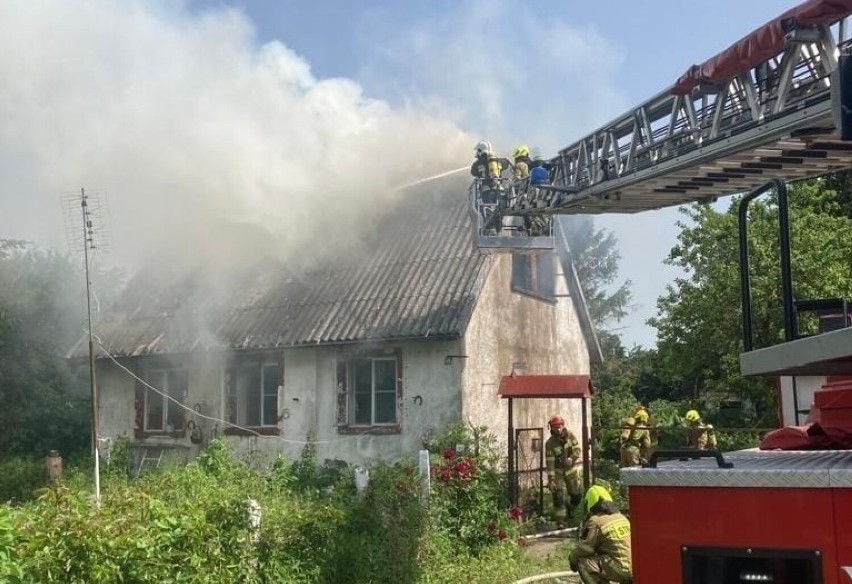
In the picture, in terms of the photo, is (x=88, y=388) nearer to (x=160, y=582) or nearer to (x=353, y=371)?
(x=353, y=371)

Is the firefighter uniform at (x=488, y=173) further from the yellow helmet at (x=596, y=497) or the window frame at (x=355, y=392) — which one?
the yellow helmet at (x=596, y=497)

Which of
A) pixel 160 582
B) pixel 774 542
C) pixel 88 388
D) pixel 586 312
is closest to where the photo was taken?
pixel 774 542

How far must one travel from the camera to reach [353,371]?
15.1 m

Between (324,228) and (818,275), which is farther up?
(324,228)

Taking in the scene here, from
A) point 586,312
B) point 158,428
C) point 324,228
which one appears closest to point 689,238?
point 586,312

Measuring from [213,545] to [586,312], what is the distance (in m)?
12.9

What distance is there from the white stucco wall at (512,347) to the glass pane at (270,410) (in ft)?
12.7

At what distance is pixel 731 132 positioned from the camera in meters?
7.52

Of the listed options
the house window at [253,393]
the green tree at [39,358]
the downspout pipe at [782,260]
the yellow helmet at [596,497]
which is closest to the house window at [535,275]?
the house window at [253,393]

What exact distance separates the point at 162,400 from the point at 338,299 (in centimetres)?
454

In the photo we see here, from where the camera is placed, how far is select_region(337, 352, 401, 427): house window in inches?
578

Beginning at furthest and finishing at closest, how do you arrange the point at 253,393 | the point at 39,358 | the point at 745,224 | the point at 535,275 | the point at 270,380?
the point at 39,358
the point at 535,275
the point at 253,393
the point at 270,380
the point at 745,224

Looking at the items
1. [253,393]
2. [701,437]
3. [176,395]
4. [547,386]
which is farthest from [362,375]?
[701,437]

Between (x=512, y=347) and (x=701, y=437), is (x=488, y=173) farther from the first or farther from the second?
(x=701, y=437)
